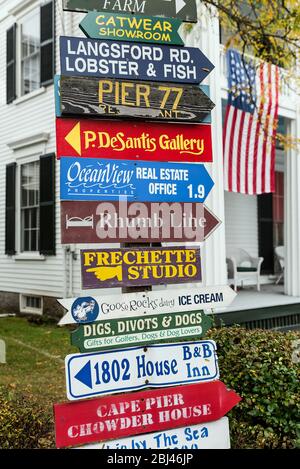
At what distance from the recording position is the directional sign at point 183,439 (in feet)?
8.95

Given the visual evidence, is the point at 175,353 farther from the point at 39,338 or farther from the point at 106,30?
the point at 39,338

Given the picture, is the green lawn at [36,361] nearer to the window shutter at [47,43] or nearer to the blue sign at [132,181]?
the blue sign at [132,181]

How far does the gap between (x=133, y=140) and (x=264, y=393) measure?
84.7 inches

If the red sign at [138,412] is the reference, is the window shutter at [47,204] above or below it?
above

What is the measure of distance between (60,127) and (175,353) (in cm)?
149

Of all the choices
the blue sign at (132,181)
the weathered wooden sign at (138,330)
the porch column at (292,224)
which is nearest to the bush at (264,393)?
the weathered wooden sign at (138,330)

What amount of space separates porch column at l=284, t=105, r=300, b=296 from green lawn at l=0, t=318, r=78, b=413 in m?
4.65

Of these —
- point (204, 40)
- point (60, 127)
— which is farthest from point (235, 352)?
point (204, 40)

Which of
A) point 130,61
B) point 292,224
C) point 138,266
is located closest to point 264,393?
point 138,266

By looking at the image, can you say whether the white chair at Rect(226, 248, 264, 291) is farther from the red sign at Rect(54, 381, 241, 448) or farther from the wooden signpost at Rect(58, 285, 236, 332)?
the red sign at Rect(54, 381, 241, 448)

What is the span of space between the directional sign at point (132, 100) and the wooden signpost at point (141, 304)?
1.08m

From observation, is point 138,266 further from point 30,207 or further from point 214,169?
point 30,207

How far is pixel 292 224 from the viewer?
10.2 m

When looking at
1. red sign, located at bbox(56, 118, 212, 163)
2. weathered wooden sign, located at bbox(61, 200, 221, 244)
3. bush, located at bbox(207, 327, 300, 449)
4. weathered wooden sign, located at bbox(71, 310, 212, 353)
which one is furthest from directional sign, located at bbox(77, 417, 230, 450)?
red sign, located at bbox(56, 118, 212, 163)
